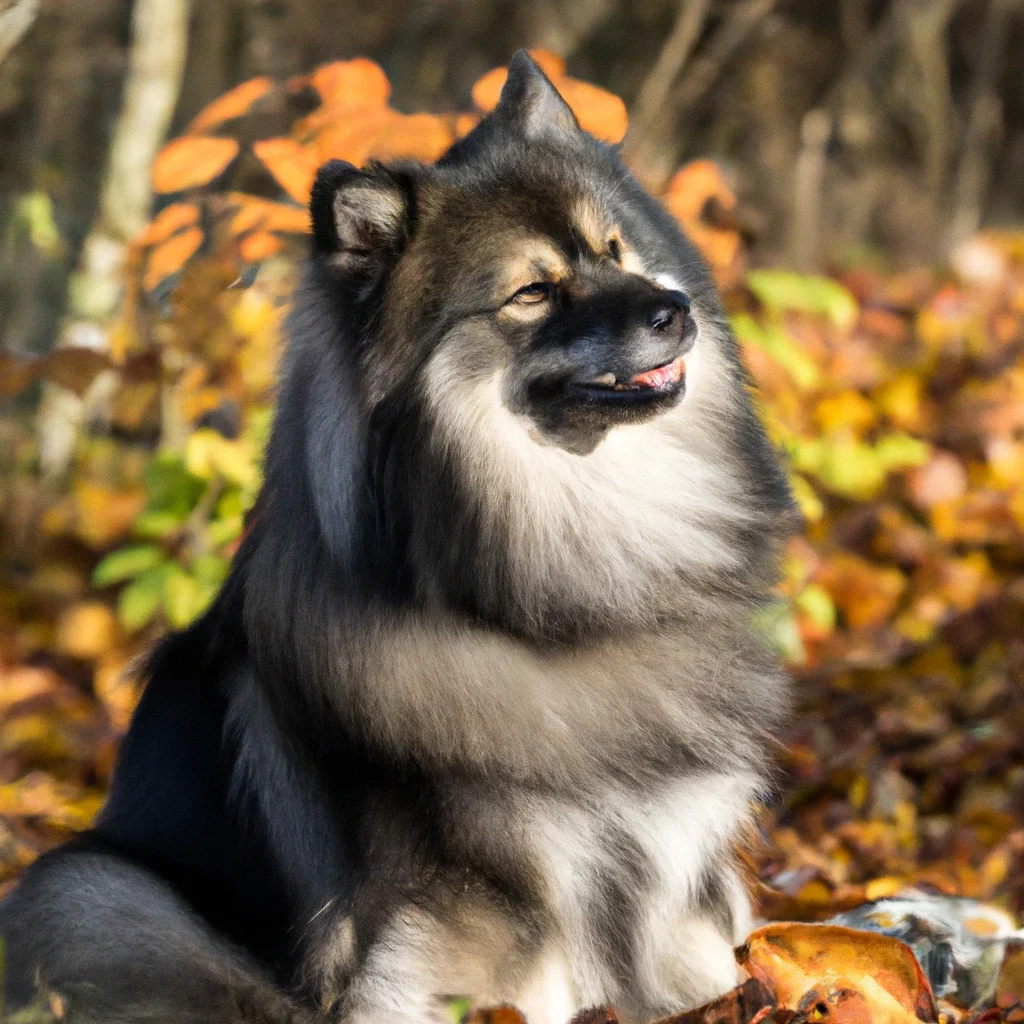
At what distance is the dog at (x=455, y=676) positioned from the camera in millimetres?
2719

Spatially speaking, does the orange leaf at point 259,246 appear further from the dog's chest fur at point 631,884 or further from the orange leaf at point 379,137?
the dog's chest fur at point 631,884

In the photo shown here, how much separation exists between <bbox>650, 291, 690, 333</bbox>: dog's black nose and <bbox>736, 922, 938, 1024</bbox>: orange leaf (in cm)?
126

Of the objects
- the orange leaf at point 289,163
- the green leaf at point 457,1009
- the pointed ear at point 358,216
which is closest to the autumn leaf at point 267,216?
the orange leaf at point 289,163

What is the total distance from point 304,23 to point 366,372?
5.07 m

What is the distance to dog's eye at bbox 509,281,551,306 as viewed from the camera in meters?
2.97

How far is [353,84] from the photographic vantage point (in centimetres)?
448

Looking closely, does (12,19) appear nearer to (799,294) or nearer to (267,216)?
(267,216)

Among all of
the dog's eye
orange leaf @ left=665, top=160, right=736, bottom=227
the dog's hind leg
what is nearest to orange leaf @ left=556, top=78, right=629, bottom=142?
orange leaf @ left=665, top=160, right=736, bottom=227

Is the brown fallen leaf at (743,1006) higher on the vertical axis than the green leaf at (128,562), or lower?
lower

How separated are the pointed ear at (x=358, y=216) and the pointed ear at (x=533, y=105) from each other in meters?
0.42

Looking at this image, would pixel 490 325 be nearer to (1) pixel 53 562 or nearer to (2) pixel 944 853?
(2) pixel 944 853

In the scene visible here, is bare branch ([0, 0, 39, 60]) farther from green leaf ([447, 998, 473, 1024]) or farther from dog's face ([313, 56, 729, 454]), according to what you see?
green leaf ([447, 998, 473, 1024])

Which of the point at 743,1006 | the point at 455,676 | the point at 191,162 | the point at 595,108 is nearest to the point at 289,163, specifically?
the point at 191,162

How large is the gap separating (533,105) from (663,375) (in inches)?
29.4
